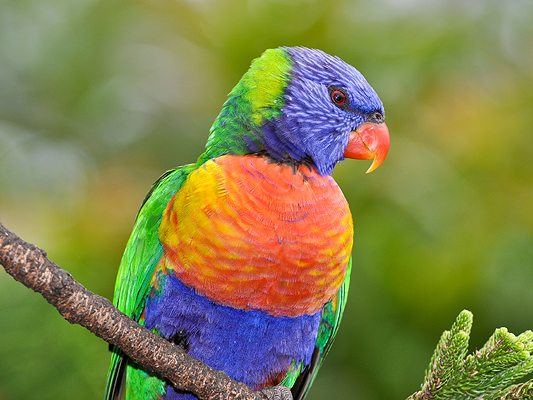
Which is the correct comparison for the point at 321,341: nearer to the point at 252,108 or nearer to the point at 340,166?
the point at 252,108

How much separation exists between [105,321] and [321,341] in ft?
4.32

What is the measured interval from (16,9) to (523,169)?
16.2ft

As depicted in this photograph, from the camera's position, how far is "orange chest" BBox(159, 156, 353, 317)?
168 cm

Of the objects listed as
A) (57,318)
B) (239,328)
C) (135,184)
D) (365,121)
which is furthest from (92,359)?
(365,121)

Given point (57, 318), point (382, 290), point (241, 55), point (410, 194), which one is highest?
point (241, 55)

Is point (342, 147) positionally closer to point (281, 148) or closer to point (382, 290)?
point (281, 148)

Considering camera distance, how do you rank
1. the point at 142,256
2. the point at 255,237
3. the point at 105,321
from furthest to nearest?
the point at 142,256, the point at 255,237, the point at 105,321

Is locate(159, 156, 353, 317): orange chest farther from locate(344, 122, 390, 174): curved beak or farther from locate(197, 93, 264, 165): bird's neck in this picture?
locate(344, 122, 390, 174): curved beak

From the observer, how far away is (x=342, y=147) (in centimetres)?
213

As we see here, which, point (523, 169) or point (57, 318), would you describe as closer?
point (57, 318)

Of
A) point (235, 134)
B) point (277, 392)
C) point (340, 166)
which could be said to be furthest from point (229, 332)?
point (340, 166)

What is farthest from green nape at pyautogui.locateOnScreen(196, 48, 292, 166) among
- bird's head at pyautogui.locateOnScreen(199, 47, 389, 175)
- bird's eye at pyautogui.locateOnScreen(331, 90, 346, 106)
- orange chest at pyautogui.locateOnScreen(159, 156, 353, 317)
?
bird's eye at pyautogui.locateOnScreen(331, 90, 346, 106)

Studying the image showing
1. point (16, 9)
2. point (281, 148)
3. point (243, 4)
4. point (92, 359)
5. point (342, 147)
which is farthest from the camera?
point (16, 9)

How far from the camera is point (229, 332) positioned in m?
1.86
